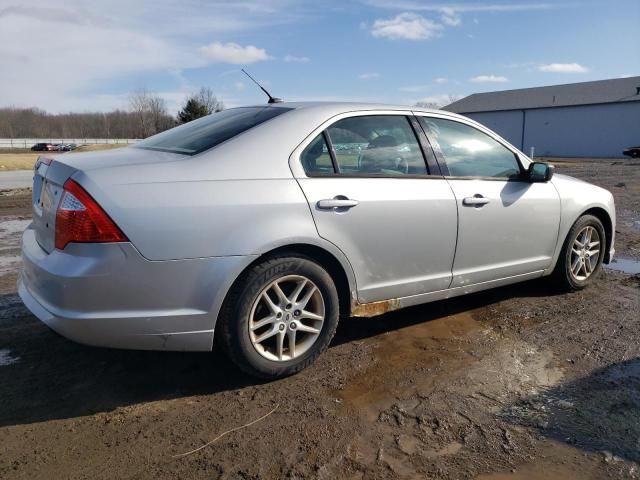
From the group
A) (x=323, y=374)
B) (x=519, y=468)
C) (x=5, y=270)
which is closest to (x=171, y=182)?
(x=323, y=374)

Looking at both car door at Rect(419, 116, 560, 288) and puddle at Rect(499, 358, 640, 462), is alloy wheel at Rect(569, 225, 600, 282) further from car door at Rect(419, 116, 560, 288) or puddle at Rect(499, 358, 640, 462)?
puddle at Rect(499, 358, 640, 462)

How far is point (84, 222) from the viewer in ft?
9.11

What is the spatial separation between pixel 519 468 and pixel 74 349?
2.94 metres

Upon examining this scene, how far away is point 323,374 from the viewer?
3447mm

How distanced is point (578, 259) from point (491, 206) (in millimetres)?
1490

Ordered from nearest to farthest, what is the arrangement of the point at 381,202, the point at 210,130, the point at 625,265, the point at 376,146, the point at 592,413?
1. the point at 592,413
2. the point at 381,202
3. the point at 210,130
4. the point at 376,146
5. the point at 625,265

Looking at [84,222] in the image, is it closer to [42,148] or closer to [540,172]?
[540,172]

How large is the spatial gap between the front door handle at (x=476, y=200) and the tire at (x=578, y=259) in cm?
127

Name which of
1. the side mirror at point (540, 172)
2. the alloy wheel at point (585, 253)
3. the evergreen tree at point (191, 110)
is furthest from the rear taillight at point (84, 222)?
the evergreen tree at point (191, 110)

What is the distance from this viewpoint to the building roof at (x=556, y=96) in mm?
53594

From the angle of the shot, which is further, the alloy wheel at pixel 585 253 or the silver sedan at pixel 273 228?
the alloy wheel at pixel 585 253

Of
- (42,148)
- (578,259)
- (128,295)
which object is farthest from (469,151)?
(42,148)

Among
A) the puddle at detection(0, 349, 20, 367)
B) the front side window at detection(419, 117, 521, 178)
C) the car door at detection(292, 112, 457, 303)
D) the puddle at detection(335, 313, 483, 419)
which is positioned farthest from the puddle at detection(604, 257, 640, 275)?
the puddle at detection(0, 349, 20, 367)

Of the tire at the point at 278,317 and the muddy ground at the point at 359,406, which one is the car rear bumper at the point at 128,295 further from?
the muddy ground at the point at 359,406
